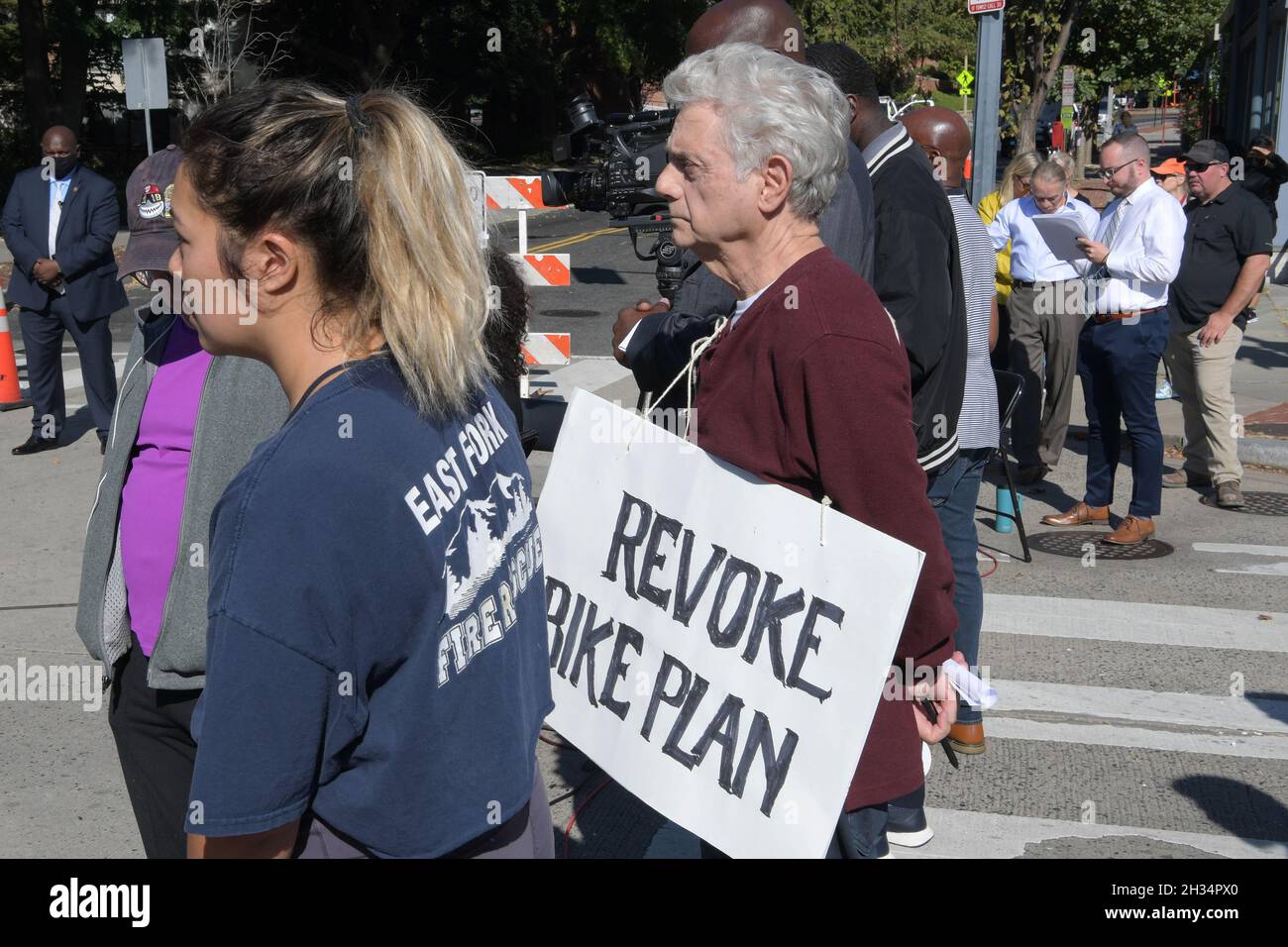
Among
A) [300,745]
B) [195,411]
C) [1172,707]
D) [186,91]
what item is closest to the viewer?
Answer: [300,745]

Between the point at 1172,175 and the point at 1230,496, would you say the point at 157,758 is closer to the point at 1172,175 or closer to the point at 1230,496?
the point at 1230,496

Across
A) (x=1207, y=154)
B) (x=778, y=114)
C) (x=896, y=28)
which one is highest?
(x=896, y=28)

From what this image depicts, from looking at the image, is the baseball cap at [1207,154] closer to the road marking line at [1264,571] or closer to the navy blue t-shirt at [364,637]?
the road marking line at [1264,571]

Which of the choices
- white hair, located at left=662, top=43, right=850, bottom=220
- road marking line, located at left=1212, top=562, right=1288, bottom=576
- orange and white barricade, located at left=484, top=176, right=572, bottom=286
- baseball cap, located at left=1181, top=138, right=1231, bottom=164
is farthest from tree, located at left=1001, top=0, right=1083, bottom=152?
white hair, located at left=662, top=43, right=850, bottom=220

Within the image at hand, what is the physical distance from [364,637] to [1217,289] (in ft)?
23.9

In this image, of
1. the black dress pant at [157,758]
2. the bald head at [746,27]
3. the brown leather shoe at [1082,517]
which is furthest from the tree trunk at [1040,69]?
the black dress pant at [157,758]

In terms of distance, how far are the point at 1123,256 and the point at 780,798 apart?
5.37m

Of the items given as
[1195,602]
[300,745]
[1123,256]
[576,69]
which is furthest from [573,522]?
[576,69]

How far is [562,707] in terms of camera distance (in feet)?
8.55

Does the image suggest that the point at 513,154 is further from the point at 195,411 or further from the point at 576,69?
the point at 195,411

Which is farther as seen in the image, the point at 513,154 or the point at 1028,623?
the point at 513,154

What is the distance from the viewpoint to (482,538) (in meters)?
1.70

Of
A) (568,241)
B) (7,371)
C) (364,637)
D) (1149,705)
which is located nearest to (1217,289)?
(1149,705)

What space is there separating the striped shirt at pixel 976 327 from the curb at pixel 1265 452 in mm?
4996
